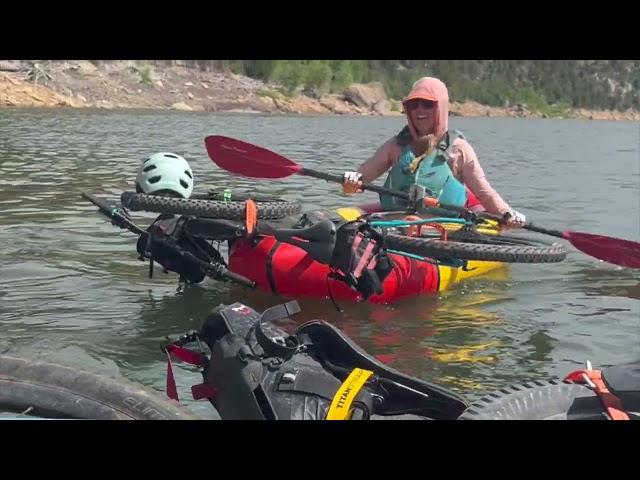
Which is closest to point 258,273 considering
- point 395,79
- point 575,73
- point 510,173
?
point 510,173

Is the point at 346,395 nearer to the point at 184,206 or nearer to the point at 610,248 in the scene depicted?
the point at 184,206

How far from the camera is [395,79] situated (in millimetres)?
71875

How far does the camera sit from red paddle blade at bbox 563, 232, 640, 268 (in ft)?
22.3

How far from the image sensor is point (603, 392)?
293 cm

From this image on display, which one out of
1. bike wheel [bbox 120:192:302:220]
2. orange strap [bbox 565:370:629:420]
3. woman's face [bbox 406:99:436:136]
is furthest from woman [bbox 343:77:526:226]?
orange strap [bbox 565:370:629:420]

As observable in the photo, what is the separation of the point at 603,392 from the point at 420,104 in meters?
4.69

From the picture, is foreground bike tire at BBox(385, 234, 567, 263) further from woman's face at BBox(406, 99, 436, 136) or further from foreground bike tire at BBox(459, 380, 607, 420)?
foreground bike tire at BBox(459, 380, 607, 420)

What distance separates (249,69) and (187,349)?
5831cm

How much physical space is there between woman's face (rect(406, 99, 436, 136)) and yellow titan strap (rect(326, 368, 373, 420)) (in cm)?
435

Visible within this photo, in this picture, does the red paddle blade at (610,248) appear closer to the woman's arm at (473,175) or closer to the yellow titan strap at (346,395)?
the woman's arm at (473,175)

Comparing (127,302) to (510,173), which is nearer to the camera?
(127,302)

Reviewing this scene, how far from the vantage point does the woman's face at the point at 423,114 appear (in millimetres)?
7332

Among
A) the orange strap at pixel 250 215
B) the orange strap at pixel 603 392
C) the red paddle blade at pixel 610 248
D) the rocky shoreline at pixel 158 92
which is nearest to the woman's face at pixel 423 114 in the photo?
the red paddle blade at pixel 610 248
